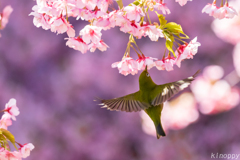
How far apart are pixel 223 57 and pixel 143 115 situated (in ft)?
2.30

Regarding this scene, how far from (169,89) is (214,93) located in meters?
1.43

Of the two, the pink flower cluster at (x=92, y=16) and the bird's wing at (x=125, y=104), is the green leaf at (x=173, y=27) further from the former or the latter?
the bird's wing at (x=125, y=104)

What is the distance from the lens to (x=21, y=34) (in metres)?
1.94

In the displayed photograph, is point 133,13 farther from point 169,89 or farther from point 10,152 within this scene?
point 10,152

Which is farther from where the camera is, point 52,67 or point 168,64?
point 52,67

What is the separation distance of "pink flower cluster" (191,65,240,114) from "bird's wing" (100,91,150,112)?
4.40 feet

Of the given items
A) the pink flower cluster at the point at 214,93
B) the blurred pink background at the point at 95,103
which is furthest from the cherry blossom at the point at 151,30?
the pink flower cluster at the point at 214,93

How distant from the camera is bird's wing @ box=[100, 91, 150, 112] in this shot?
0.64 metres

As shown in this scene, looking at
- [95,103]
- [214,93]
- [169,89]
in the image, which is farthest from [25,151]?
[214,93]

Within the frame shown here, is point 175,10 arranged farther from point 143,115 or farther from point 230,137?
point 230,137

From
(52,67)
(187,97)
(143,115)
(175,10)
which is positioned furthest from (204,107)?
(52,67)

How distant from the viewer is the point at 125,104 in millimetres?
660

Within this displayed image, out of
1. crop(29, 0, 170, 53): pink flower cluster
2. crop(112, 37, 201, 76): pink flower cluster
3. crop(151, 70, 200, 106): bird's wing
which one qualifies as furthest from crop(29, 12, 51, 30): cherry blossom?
crop(151, 70, 200, 106): bird's wing

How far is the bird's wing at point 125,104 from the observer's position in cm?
64
